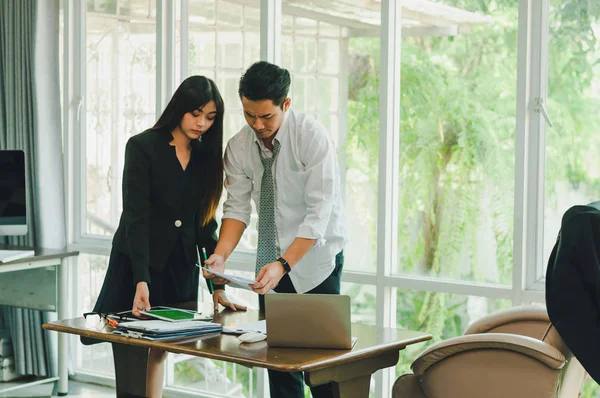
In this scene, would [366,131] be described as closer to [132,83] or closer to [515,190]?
[515,190]

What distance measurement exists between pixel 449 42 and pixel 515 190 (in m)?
0.67

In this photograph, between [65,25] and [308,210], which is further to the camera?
[65,25]

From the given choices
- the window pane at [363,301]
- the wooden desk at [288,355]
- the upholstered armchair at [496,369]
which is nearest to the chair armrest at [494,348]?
the upholstered armchair at [496,369]

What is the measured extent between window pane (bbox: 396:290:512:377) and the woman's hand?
129cm

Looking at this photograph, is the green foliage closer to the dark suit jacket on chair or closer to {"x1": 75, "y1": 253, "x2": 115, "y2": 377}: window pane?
the dark suit jacket on chair

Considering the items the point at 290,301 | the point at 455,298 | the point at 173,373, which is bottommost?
the point at 173,373

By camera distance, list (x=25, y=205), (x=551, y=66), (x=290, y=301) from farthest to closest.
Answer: (x=25, y=205), (x=551, y=66), (x=290, y=301)

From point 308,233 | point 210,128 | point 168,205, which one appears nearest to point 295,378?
point 308,233

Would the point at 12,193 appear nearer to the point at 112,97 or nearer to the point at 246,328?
the point at 112,97

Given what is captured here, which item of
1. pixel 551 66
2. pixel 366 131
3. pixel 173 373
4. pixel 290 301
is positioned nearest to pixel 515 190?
pixel 551 66

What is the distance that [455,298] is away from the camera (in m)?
3.60

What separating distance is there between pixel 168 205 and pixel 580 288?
138cm

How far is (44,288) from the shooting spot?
14.6ft

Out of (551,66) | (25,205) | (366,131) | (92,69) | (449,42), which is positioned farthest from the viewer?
(92,69)
